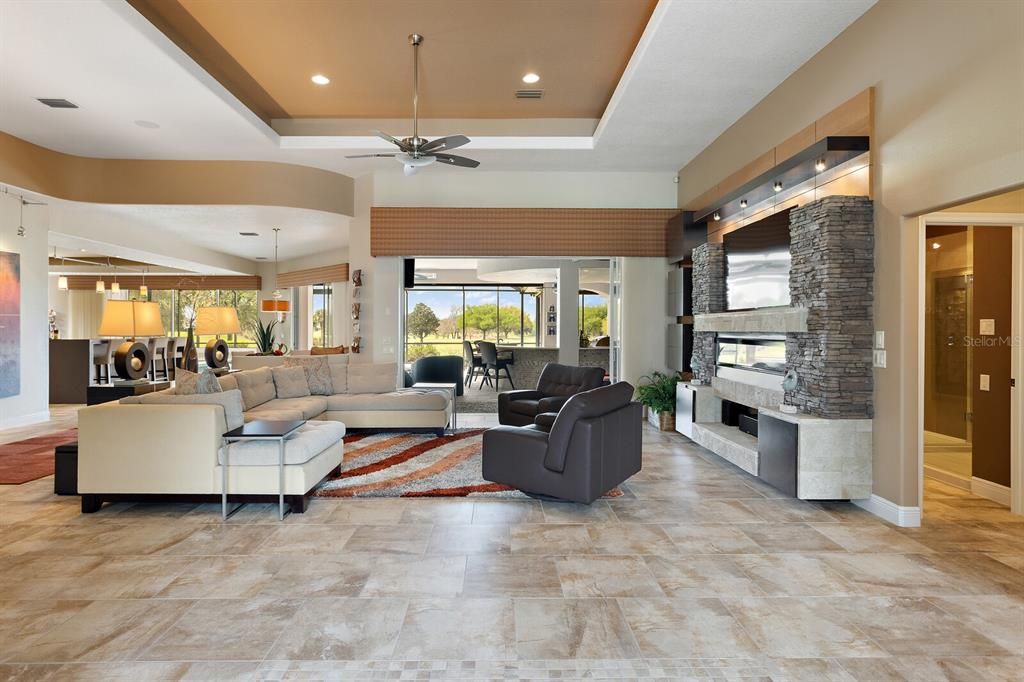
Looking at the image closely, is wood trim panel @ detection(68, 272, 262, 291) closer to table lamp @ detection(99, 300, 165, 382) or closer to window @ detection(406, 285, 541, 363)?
window @ detection(406, 285, 541, 363)

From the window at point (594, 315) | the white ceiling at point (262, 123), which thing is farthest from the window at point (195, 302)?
the window at point (594, 315)

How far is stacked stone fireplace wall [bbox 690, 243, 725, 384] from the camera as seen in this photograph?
20.2 ft

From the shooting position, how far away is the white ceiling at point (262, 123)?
13.4ft

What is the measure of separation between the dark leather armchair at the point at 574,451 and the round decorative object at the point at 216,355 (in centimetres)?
629

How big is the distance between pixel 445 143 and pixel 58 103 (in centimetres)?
391

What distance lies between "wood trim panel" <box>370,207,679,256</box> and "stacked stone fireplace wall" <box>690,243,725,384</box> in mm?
1548

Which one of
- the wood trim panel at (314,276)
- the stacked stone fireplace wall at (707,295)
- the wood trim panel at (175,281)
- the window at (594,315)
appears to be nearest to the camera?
the stacked stone fireplace wall at (707,295)

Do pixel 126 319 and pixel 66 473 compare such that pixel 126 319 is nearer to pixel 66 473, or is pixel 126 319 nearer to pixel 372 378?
pixel 66 473

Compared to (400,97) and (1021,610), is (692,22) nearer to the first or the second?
(400,97)

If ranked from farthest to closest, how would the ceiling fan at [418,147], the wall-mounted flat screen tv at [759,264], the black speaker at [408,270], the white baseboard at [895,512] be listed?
the black speaker at [408,270] → the ceiling fan at [418,147] → the wall-mounted flat screen tv at [759,264] → the white baseboard at [895,512]

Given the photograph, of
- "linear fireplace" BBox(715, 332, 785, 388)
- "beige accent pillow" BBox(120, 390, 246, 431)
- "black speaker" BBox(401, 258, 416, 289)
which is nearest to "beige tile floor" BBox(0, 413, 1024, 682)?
"beige accent pillow" BBox(120, 390, 246, 431)

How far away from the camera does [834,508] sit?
4109 millimetres

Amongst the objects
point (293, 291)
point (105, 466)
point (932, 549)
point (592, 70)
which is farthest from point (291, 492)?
point (293, 291)

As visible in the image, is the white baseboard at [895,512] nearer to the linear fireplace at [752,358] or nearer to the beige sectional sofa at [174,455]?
the linear fireplace at [752,358]
